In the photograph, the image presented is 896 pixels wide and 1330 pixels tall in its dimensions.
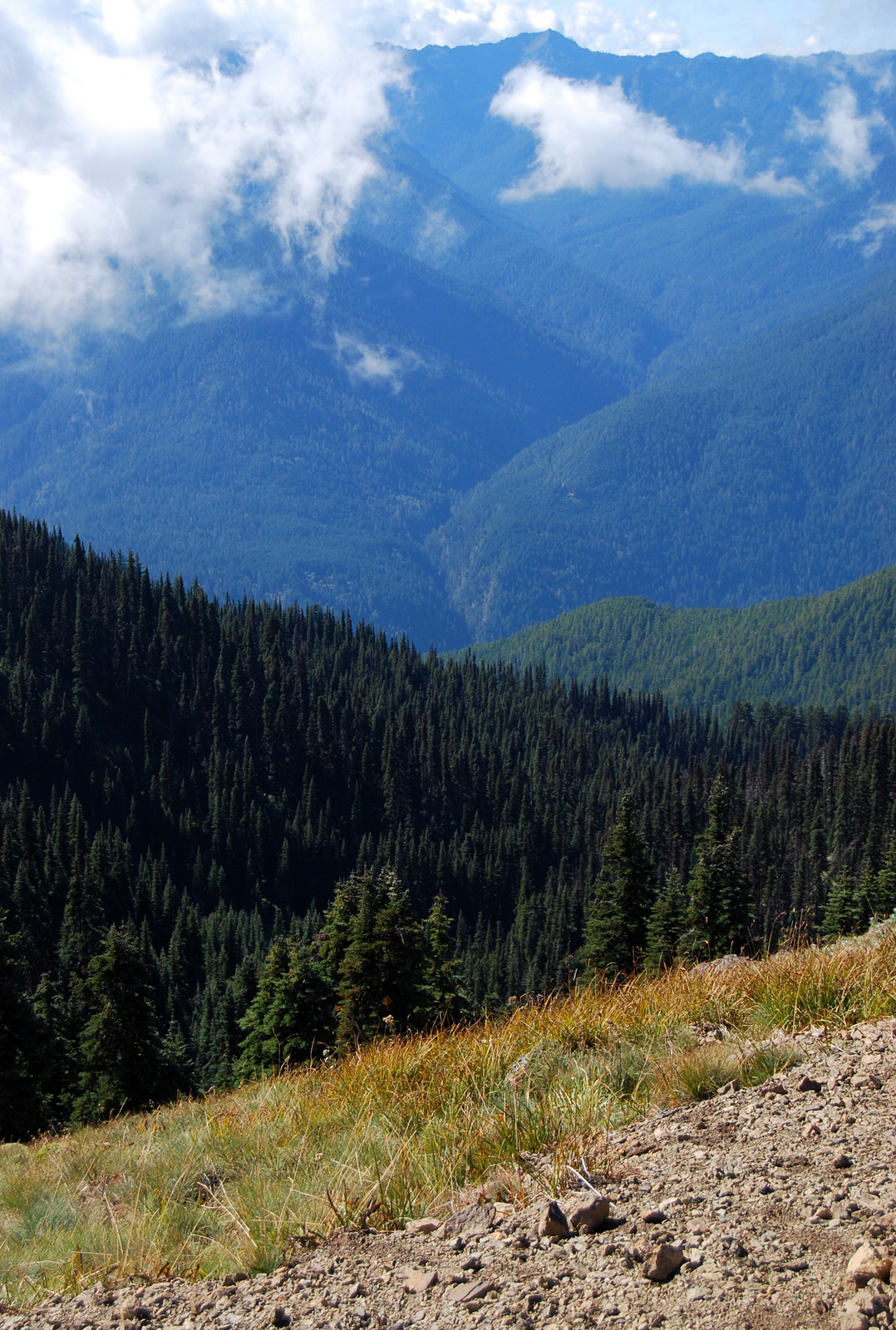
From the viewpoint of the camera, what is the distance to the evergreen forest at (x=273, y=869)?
120 feet

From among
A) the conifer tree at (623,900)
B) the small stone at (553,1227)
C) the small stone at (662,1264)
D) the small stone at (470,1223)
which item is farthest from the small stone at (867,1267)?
the conifer tree at (623,900)

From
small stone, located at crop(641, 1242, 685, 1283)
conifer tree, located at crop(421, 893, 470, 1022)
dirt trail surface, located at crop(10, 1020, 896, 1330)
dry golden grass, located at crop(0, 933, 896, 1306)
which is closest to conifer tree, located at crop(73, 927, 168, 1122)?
conifer tree, located at crop(421, 893, 470, 1022)

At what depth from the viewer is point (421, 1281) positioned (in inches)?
227

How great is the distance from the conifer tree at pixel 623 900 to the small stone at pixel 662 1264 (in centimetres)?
3837

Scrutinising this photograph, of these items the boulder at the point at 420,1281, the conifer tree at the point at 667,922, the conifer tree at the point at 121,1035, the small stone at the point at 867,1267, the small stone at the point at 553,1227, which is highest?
the small stone at the point at 867,1267

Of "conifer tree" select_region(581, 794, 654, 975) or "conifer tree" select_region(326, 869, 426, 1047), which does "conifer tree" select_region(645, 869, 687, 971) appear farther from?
"conifer tree" select_region(326, 869, 426, 1047)

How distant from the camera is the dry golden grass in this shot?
690cm

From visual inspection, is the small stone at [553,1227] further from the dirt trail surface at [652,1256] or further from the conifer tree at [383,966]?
Answer: the conifer tree at [383,966]

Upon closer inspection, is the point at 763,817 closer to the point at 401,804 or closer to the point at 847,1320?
the point at 401,804

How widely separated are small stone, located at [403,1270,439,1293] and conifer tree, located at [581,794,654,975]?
Result: 38.1 metres

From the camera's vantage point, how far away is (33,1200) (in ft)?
29.4

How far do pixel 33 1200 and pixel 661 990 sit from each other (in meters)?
6.57

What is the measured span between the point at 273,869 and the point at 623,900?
431 ft

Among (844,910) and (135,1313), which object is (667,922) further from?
(135,1313)
